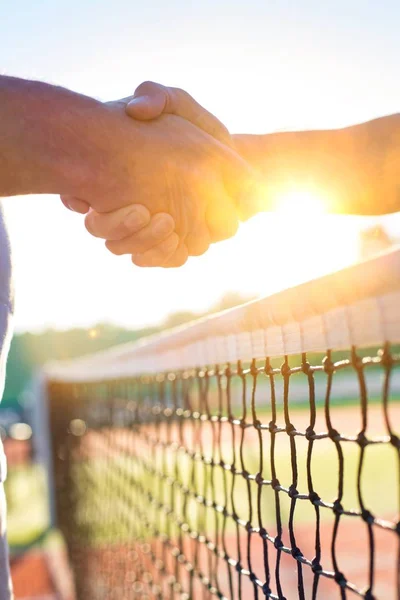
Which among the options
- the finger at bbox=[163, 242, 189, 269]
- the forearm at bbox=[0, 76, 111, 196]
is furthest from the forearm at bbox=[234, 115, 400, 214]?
the forearm at bbox=[0, 76, 111, 196]

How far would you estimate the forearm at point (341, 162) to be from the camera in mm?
1809

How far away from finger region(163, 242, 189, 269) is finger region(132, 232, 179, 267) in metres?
0.02

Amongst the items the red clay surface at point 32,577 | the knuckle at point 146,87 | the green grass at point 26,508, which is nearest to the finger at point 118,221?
the knuckle at point 146,87

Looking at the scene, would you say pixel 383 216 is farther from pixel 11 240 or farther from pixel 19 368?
pixel 19 368

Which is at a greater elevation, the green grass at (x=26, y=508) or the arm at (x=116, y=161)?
the arm at (x=116, y=161)

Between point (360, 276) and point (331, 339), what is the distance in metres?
0.22

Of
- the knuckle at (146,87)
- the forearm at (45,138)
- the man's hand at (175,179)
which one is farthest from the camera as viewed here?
the knuckle at (146,87)

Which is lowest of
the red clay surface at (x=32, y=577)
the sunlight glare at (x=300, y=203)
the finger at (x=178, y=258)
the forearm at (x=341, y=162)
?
the red clay surface at (x=32, y=577)

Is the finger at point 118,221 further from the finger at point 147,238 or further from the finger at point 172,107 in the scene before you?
the finger at point 172,107

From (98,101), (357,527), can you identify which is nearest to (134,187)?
(98,101)

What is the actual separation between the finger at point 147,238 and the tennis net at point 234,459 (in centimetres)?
22

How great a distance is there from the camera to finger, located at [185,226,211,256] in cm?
181

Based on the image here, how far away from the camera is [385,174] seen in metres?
1.82

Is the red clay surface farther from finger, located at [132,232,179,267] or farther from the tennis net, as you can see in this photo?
finger, located at [132,232,179,267]
